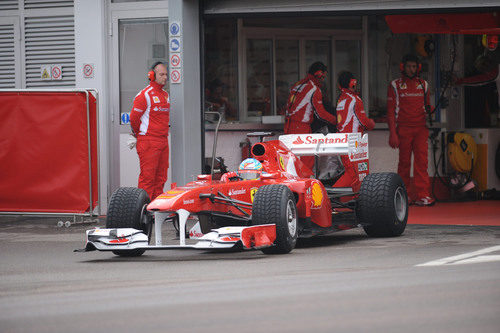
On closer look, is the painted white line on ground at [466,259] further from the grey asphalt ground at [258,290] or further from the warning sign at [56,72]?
the warning sign at [56,72]

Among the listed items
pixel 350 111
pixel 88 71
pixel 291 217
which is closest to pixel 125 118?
pixel 88 71

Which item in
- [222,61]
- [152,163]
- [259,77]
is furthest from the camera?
[259,77]

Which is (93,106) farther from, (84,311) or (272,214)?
(84,311)

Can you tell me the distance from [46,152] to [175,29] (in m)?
2.62

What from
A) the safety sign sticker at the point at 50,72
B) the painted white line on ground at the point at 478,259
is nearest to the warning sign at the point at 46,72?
the safety sign sticker at the point at 50,72

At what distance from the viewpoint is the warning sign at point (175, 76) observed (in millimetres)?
14203

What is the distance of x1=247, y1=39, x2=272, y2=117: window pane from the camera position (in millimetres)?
17297

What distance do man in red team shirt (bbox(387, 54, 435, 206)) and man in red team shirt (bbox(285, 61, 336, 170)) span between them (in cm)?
133

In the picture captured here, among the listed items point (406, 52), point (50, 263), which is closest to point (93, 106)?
point (50, 263)

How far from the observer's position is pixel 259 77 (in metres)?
17.4

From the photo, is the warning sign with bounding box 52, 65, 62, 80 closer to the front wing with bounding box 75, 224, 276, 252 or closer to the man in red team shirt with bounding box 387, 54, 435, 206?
the man in red team shirt with bounding box 387, 54, 435, 206

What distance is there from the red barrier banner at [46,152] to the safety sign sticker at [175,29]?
1.52 m

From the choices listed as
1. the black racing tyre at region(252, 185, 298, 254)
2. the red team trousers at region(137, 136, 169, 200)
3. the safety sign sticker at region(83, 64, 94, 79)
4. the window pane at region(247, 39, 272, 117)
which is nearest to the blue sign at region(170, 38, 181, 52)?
the red team trousers at region(137, 136, 169, 200)

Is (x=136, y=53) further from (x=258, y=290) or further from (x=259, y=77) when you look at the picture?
(x=258, y=290)
